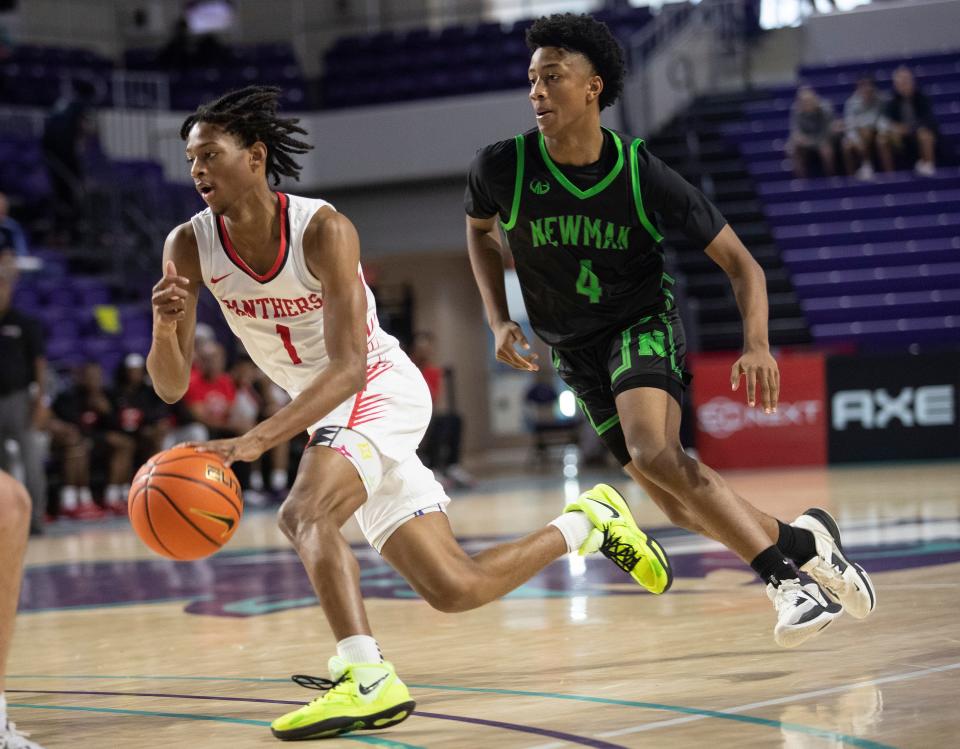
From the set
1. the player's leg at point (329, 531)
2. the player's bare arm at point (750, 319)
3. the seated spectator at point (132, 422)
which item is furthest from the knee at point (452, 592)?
the seated spectator at point (132, 422)

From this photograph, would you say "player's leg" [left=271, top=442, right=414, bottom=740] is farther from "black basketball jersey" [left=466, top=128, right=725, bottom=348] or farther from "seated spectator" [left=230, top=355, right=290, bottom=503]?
"seated spectator" [left=230, top=355, right=290, bottom=503]

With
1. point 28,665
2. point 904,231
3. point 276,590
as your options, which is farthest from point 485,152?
point 904,231

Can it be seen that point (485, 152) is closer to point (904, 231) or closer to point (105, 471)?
point (105, 471)

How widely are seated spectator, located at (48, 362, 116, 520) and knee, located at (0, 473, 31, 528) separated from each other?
935 cm

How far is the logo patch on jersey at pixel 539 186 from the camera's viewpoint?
4.80 meters

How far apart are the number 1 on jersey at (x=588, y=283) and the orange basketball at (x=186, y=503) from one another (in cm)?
152

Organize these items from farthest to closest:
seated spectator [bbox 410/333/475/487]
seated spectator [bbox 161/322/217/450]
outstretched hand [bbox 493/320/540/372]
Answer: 1. seated spectator [bbox 410/333/475/487]
2. seated spectator [bbox 161/322/217/450]
3. outstretched hand [bbox 493/320/540/372]

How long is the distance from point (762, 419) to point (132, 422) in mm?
6015

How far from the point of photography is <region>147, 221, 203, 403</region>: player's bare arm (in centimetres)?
402

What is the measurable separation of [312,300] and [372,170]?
15431 mm

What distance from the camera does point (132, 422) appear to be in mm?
13000

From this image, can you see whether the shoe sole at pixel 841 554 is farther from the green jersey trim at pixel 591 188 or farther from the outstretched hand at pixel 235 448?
the outstretched hand at pixel 235 448

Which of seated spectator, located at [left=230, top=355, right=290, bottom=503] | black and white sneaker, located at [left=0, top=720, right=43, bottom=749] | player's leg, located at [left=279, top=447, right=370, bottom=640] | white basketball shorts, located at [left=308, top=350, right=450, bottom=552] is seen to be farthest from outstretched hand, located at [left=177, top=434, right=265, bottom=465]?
seated spectator, located at [left=230, top=355, right=290, bottom=503]

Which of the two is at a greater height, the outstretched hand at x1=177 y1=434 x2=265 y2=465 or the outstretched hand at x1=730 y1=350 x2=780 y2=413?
the outstretched hand at x1=730 y1=350 x2=780 y2=413
